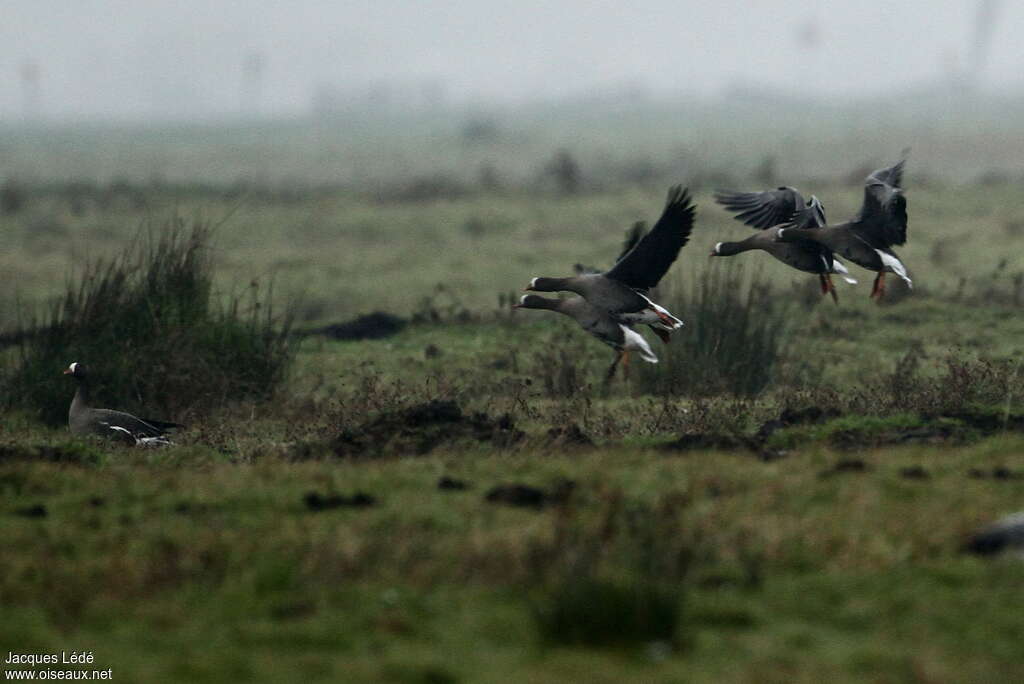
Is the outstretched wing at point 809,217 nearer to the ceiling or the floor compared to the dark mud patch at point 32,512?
nearer to the ceiling

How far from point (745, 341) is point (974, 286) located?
29.6 feet

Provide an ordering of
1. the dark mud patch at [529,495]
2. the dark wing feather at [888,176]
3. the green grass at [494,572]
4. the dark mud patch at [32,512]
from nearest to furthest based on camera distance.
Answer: the green grass at [494,572] < the dark mud patch at [529,495] < the dark mud patch at [32,512] < the dark wing feather at [888,176]

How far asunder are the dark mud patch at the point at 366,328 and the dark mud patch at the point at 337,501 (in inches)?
420

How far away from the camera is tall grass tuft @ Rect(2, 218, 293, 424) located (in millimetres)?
14922

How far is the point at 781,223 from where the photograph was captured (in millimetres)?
14781

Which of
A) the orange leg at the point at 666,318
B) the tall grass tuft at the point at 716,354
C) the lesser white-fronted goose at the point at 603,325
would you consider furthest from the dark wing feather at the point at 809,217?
the lesser white-fronted goose at the point at 603,325

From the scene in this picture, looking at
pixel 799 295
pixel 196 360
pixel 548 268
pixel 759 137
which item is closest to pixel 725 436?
pixel 196 360

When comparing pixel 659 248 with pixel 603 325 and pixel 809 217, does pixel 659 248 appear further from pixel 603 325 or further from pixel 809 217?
pixel 809 217

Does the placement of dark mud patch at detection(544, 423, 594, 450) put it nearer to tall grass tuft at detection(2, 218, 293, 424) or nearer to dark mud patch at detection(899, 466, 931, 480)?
dark mud patch at detection(899, 466, 931, 480)

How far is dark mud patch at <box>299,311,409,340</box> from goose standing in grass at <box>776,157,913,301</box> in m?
7.52

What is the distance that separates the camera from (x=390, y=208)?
37438mm

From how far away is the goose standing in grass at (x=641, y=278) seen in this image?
1235 centimetres

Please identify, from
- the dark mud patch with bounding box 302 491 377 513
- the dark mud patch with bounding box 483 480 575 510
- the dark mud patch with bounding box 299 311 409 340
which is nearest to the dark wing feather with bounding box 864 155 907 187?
the dark mud patch with bounding box 483 480 575 510

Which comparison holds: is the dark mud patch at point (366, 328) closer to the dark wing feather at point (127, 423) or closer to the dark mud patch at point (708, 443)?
the dark wing feather at point (127, 423)
